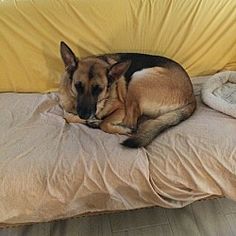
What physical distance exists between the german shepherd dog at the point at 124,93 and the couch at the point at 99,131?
7cm

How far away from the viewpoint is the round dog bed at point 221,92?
160 cm

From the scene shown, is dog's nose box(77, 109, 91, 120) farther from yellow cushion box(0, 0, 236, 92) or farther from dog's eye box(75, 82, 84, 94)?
yellow cushion box(0, 0, 236, 92)

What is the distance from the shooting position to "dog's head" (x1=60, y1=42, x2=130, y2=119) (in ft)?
5.21

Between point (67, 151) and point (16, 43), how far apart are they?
719 mm

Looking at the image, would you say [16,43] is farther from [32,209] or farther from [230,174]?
[230,174]

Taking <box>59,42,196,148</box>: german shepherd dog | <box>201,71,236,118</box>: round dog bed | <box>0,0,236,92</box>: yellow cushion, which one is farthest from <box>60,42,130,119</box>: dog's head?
<box>201,71,236,118</box>: round dog bed

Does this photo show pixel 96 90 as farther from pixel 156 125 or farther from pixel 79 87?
pixel 156 125

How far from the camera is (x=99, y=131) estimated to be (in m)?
1.58

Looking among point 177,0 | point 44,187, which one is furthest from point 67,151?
point 177,0

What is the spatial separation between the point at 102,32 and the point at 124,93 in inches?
14.5

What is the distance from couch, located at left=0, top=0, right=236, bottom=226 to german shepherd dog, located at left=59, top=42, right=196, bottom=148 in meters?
0.07

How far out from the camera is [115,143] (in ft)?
4.84

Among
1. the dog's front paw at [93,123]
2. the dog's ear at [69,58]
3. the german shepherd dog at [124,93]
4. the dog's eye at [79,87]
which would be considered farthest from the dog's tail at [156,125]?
the dog's ear at [69,58]

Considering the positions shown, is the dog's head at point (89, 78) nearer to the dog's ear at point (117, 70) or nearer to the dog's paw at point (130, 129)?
Answer: the dog's ear at point (117, 70)
